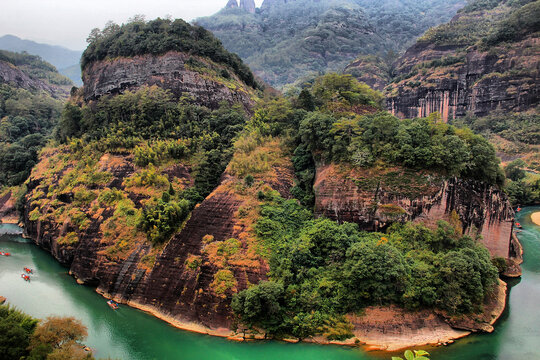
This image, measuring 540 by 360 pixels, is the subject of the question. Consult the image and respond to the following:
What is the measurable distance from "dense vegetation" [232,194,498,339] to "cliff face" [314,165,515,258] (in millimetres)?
1693

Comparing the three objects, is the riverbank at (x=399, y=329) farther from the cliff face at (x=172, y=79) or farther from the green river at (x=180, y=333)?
the cliff face at (x=172, y=79)

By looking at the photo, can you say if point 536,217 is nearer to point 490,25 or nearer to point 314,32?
point 490,25

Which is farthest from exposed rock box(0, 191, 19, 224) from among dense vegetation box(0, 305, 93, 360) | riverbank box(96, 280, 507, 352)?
riverbank box(96, 280, 507, 352)

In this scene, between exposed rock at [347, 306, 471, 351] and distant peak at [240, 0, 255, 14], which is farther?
distant peak at [240, 0, 255, 14]

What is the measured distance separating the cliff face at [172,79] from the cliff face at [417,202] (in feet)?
80.9

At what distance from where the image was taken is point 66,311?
23469 millimetres

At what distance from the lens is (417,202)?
75.5 feet

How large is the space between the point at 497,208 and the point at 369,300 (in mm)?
12617

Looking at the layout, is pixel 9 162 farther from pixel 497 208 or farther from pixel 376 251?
pixel 497 208

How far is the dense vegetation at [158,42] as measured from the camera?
1753 inches

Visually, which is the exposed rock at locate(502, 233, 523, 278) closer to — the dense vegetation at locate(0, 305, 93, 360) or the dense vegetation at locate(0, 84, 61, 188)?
the dense vegetation at locate(0, 305, 93, 360)

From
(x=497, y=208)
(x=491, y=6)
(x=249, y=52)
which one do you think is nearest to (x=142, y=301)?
(x=497, y=208)

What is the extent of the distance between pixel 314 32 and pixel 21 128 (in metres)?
105

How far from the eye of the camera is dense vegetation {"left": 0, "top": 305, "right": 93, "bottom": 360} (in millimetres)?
14617
